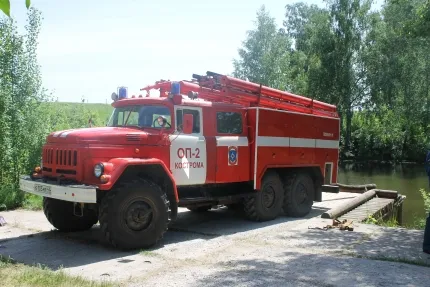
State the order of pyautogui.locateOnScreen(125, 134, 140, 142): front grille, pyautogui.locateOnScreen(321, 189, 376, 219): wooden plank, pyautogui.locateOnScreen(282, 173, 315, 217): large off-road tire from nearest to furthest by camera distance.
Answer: pyautogui.locateOnScreen(125, 134, 140, 142): front grille
pyautogui.locateOnScreen(321, 189, 376, 219): wooden plank
pyautogui.locateOnScreen(282, 173, 315, 217): large off-road tire

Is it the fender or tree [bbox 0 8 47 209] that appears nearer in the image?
the fender

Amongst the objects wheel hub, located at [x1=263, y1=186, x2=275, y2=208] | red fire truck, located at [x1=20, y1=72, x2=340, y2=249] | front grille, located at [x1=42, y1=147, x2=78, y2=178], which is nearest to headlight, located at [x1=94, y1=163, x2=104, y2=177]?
red fire truck, located at [x1=20, y1=72, x2=340, y2=249]

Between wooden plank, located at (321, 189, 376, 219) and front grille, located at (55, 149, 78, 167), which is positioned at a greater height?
front grille, located at (55, 149, 78, 167)

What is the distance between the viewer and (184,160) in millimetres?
8461

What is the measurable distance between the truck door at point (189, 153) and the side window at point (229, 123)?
53 centimetres

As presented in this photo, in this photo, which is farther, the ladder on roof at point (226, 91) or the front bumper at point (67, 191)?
the ladder on roof at point (226, 91)

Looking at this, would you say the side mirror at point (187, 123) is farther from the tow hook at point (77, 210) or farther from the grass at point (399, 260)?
the grass at point (399, 260)

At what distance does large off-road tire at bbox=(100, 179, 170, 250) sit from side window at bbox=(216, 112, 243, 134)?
7.40ft

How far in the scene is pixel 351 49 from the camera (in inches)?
1507

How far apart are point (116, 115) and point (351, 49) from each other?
1304 inches

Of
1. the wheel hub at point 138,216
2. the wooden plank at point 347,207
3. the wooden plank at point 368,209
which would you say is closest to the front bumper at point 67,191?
the wheel hub at point 138,216

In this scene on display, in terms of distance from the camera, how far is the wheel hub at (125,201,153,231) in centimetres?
730

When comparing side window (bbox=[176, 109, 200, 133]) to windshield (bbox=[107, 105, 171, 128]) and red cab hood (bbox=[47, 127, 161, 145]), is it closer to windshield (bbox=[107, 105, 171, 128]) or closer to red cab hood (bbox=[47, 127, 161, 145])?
windshield (bbox=[107, 105, 171, 128])

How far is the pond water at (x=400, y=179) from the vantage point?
1848 centimetres
